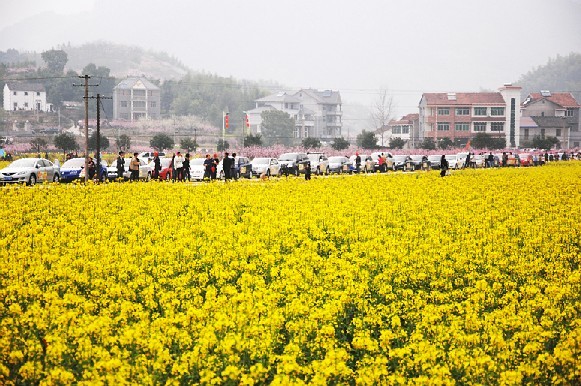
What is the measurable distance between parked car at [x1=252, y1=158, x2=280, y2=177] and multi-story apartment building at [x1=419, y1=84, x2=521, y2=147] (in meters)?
63.2

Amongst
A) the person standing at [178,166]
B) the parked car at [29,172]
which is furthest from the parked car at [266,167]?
the parked car at [29,172]

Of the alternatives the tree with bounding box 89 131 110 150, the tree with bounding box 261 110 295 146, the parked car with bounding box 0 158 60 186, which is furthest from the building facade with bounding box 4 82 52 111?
the parked car with bounding box 0 158 60 186

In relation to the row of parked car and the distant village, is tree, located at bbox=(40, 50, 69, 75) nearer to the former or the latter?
the distant village

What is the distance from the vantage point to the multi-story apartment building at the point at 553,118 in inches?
4665

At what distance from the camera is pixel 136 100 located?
492 feet

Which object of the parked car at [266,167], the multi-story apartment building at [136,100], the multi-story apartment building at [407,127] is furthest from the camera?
the multi-story apartment building at [136,100]

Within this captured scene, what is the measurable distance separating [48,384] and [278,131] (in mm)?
108000

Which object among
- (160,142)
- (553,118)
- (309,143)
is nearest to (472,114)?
(553,118)

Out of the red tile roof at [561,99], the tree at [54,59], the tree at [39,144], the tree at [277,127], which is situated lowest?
the tree at [39,144]

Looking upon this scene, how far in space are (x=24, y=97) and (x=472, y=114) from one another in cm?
7774

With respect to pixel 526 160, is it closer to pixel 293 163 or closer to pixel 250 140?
pixel 250 140

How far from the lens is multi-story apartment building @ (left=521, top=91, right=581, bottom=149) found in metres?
118

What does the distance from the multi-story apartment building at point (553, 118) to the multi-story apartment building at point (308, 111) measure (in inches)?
1337

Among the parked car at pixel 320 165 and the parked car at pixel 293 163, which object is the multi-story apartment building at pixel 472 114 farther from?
the parked car at pixel 293 163
